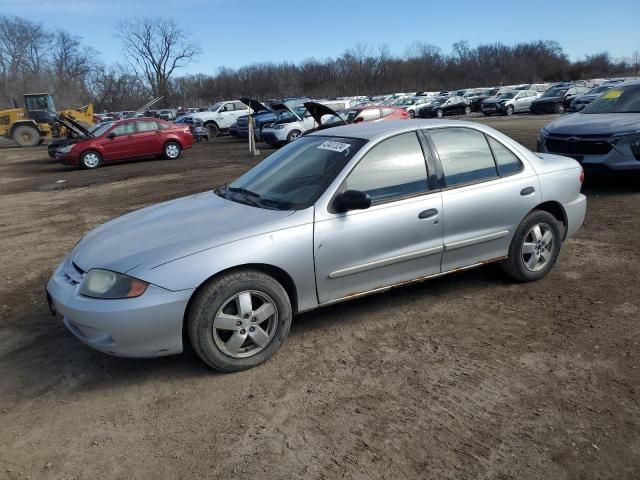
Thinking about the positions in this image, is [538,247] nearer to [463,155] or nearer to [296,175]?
[463,155]

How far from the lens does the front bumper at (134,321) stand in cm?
312

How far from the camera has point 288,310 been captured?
139 inches

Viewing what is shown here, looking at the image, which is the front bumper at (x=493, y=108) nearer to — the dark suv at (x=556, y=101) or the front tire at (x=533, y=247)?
the dark suv at (x=556, y=101)

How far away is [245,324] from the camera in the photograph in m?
3.40

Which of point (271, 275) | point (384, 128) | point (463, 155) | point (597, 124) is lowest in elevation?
point (271, 275)

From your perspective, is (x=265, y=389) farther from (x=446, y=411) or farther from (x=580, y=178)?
(x=580, y=178)

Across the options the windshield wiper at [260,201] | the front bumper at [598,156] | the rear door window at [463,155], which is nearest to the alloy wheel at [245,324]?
the windshield wiper at [260,201]

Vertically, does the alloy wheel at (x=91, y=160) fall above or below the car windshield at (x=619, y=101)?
below

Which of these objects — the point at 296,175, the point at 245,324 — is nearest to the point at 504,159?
the point at 296,175

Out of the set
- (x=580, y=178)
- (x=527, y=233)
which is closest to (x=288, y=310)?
(x=527, y=233)

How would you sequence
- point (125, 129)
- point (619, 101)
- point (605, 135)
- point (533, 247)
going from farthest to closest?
1. point (125, 129)
2. point (619, 101)
3. point (605, 135)
4. point (533, 247)

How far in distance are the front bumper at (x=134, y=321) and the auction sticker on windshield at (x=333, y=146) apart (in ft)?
5.46

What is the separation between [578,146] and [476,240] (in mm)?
Answer: 4985

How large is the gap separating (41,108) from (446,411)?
33.2 meters
